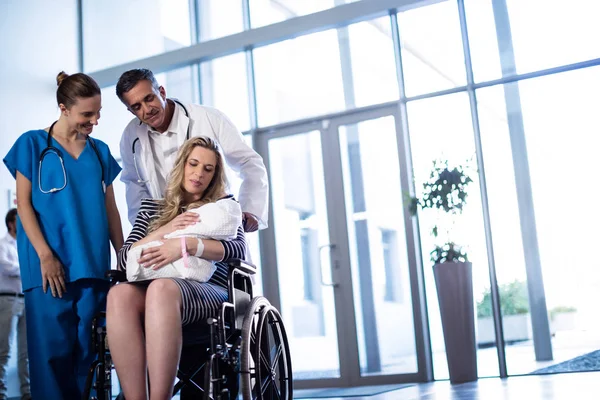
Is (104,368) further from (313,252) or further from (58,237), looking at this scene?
(313,252)

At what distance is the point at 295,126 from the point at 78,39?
241 cm

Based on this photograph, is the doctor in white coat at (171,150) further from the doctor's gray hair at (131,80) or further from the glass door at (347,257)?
the glass door at (347,257)

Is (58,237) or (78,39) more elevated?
(78,39)

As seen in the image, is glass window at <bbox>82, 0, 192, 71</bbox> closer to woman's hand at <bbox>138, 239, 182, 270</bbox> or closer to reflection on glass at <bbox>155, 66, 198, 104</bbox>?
reflection on glass at <bbox>155, 66, 198, 104</bbox>

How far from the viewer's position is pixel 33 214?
Answer: 214 cm

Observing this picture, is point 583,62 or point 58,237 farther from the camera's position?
point 583,62

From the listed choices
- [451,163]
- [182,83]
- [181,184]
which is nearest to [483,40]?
[451,163]

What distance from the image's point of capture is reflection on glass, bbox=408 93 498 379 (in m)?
4.89

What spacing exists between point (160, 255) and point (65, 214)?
345 mm

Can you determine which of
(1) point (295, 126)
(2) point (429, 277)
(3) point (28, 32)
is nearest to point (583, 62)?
(2) point (429, 277)

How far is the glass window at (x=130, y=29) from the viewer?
632 cm

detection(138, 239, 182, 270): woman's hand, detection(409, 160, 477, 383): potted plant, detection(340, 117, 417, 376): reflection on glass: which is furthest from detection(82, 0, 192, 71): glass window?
detection(138, 239, 182, 270): woman's hand

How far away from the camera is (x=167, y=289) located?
191 centimetres

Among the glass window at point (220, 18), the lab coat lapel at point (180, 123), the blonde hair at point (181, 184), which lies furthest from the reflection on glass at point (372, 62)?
the blonde hair at point (181, 184)
